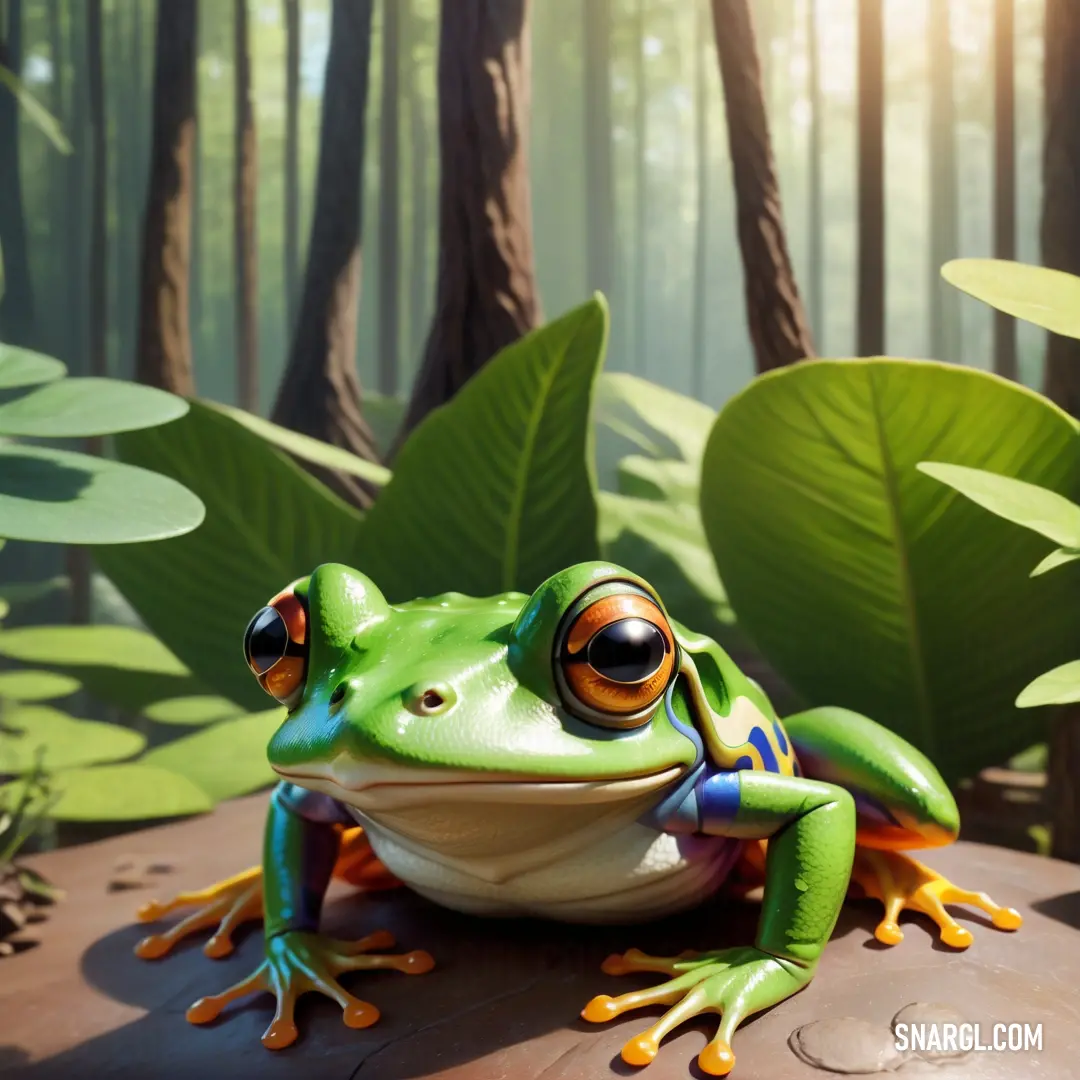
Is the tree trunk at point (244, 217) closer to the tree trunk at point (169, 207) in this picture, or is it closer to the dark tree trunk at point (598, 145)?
the tree trunk at point (169, 207)

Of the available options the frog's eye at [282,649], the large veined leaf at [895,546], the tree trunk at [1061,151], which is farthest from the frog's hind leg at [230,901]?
the tree trunk at [1061,151]

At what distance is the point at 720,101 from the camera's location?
1883mm

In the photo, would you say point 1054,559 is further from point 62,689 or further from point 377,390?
point 62,689

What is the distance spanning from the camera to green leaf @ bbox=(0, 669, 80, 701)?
1871 millimetres

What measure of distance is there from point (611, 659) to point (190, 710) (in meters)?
1.49

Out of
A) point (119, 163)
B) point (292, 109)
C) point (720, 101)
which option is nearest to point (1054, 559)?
point (720, 101)

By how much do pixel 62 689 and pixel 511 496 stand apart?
1.06 metres

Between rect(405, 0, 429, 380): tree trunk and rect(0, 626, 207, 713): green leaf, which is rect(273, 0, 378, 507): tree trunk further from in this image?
rect(0, 626, 207, 713): green leaf

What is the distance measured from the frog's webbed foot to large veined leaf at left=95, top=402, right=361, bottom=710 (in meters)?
0.88

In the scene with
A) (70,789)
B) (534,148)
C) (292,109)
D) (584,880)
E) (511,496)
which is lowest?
(70,789)

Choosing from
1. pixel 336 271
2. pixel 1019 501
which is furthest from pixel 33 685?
pixel 1019 501

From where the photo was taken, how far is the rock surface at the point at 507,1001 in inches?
27.0

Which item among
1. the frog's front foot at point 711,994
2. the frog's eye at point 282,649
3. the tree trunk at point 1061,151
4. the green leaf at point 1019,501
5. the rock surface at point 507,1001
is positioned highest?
the tree trunk at point 1061,151

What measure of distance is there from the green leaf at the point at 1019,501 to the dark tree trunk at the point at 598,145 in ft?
4.02
